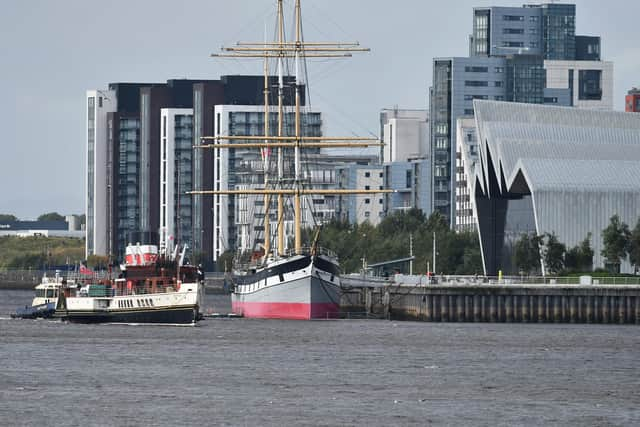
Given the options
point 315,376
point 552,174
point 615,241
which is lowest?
point 315,376

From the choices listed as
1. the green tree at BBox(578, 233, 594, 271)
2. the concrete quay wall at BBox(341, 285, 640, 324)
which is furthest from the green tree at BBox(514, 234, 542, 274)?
the concrete quay wall at BBox(341, 285, 640, 324)

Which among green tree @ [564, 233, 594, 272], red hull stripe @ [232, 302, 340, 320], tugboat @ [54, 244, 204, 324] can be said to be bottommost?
red hull stripe @ [232, 302, 340, 320]

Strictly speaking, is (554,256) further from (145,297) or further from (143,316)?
(145,297)

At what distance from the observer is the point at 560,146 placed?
17175 centimetres

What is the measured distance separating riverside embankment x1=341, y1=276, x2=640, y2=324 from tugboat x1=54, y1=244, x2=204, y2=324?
2134 cm

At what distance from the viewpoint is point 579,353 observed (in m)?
95.4

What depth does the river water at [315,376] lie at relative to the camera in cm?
6384

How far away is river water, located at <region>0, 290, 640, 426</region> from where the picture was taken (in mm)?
63844

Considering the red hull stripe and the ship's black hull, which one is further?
the red hull stripe

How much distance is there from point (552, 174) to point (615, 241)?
17.4 metres

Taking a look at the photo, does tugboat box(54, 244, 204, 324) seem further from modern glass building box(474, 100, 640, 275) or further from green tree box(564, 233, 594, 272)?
modern glass building box(474, 100, 640, 275)

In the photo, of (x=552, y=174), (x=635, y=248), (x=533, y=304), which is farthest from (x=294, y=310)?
(x=552, y=174)

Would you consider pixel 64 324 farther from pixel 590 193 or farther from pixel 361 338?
pixel 590 193

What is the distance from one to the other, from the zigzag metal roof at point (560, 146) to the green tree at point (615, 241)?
12049mm
